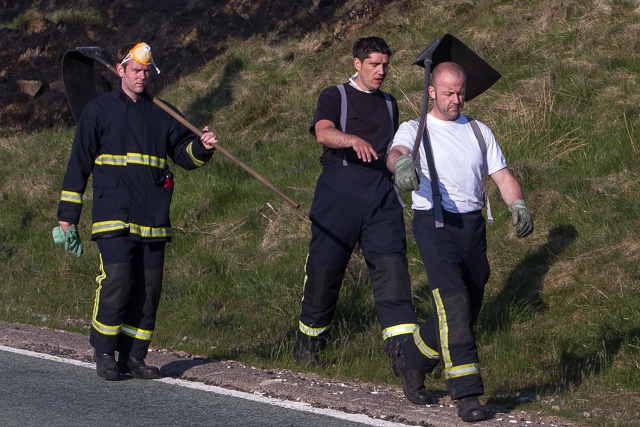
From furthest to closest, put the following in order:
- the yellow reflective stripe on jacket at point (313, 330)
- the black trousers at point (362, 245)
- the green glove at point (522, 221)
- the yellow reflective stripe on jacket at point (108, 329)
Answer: the yellow reflective stripe on jacket at point (313, 330) → the yellow reflective stripe on jacket at point (108, 329) → the black trousers at point (362, 245) → the green glove at point (522, 221)

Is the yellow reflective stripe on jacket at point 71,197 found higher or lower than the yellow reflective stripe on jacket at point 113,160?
lower

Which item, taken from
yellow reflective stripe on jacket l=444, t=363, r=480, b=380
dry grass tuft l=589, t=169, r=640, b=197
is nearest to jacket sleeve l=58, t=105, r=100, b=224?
yellow reflective stripe on jacket l=444, t=363, r=480, b=380

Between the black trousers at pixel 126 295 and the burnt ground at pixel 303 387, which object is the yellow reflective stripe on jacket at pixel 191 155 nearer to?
the black trousers at pixel 126 295

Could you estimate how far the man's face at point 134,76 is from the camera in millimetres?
6633

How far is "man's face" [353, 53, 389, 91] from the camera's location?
22.1 feet

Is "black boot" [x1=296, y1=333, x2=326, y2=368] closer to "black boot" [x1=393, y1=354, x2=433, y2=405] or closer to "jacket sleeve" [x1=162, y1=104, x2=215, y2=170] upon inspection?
"black boot" [x1=393, y1=354, x2=433, y2=405]

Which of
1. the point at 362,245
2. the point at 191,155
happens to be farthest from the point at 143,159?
the point at 362,245

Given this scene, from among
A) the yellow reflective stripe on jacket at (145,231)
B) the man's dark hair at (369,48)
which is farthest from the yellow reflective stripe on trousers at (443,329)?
the yellow reflective stripe on jacket at (145,231)

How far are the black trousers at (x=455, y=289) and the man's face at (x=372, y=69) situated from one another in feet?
4.47

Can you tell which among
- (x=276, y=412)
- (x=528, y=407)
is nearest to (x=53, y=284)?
(x=276, y=412)

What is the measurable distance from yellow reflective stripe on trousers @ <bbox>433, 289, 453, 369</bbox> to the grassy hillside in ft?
2.37

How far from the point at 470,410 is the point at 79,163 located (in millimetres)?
2880

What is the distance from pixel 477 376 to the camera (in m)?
5.46

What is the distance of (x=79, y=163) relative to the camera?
667 centimetres
